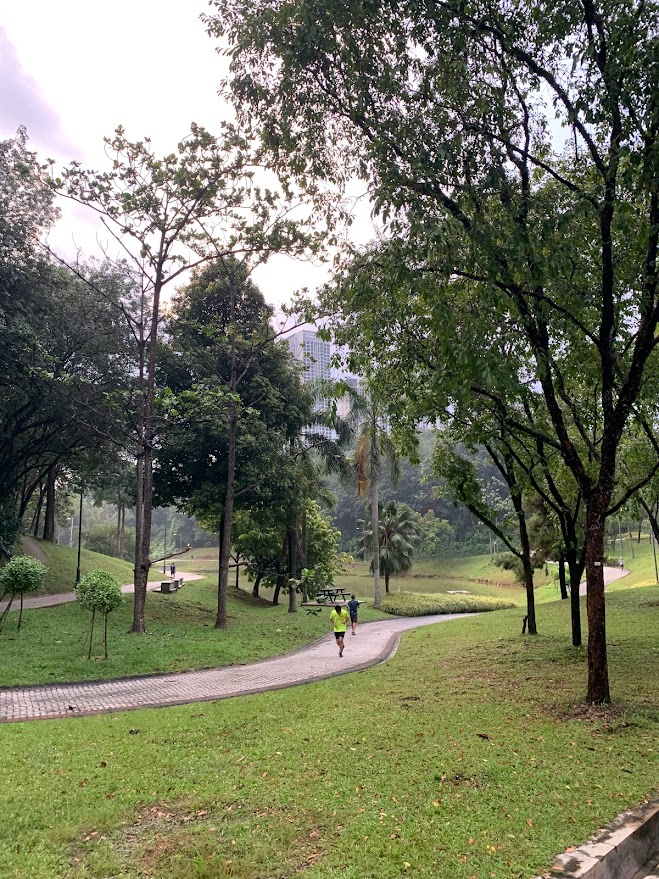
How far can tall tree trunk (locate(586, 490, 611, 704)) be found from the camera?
6.91m

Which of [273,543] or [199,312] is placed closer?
[199,312]

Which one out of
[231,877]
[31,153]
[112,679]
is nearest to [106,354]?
[31,153]

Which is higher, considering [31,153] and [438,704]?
[31,153]

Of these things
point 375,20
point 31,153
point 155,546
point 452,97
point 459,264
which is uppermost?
point 31,153

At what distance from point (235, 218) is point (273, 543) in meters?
18.2

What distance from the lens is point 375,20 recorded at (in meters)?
6.55

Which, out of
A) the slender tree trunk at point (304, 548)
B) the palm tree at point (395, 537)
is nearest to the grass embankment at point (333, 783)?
the slender tree trunk at point (304, 548)

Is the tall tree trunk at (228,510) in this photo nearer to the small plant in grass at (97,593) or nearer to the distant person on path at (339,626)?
the distant person on path at (339,626)

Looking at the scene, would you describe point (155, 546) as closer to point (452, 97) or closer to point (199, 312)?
point (199, 312)

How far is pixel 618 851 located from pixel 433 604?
86.7ft

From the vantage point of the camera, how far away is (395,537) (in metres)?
37.1

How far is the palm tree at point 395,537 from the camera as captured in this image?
122ft

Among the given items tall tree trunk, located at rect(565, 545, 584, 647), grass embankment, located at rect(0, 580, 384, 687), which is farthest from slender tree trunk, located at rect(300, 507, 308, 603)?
tall tree trunk, located at rect(565, 545, 584, 647)

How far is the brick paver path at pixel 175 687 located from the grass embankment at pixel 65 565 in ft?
43.3
